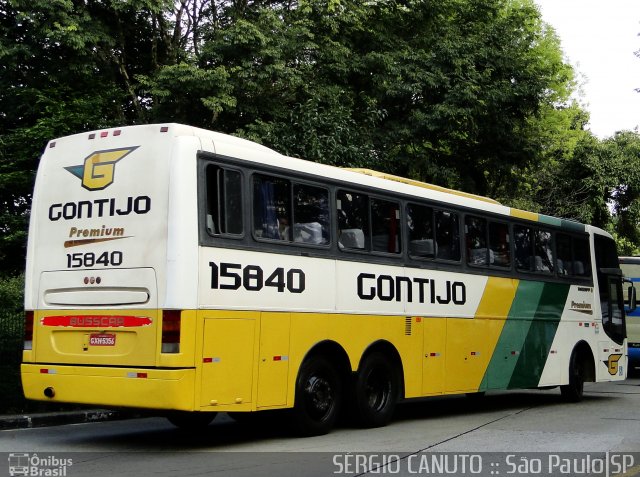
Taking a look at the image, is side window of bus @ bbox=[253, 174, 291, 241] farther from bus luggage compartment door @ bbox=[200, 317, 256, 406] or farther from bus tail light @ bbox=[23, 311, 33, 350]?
bus tail light @ bbox=[23, 311, 33, 350]

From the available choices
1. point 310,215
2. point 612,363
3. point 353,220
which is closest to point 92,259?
point 310,215

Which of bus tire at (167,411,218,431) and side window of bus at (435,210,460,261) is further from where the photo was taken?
side window of bus at (435,210,460,261)

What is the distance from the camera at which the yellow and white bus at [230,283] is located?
938cm

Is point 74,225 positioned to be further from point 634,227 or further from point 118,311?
point 634,227

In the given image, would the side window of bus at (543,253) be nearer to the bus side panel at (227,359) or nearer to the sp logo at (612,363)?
the sp logo at (612,363)

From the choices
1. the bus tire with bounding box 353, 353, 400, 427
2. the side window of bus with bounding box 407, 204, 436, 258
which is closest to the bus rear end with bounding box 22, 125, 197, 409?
the bus tire with bounding box 353, 353, 400, 427

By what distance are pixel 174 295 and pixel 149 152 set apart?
167cm

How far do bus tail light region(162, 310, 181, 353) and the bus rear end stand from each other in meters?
0.01

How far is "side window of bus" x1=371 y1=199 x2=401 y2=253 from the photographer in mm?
12180

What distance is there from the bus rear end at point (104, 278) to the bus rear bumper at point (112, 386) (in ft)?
0.04

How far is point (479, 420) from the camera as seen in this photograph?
43.3ft

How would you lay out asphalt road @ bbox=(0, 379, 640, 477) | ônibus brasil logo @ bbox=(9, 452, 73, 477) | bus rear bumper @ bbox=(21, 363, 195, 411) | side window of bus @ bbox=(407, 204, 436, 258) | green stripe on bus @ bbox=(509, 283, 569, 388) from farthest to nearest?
green stripe on bus @ bbox=(509, 283, 569, 388)
side window of bus @ bbox=(407, 204, 436, 258)
bus rear bumper @ bbox=(21, 363, 195, 411)
asphalt road @ bbox=(0, 379, 640, 477)
ônibus brasil logo @ bbox=(9, 452, 73, 477)

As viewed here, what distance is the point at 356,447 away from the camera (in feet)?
33.1

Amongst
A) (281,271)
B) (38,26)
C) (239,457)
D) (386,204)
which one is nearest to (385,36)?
(38,26)
